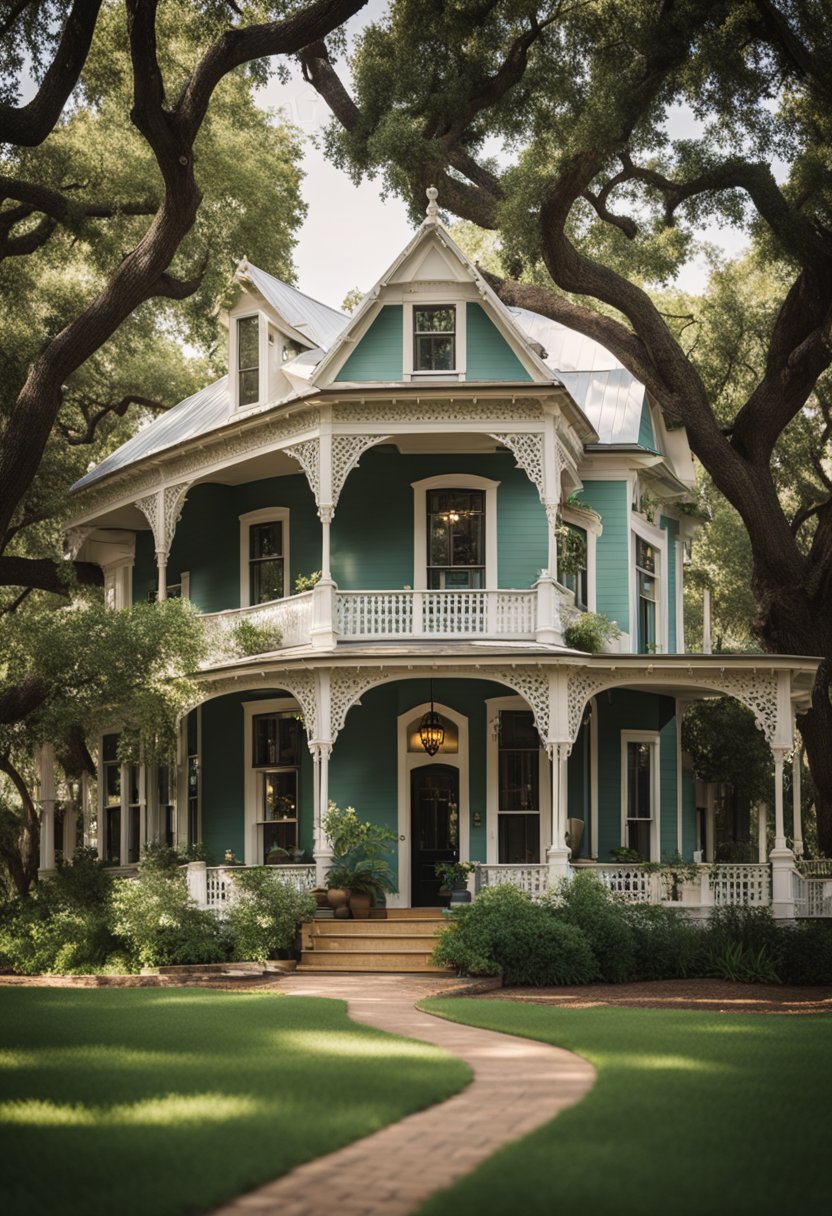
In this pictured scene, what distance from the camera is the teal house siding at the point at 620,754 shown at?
25594mm

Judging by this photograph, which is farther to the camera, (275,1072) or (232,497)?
(232,497)

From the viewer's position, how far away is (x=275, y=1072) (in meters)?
10.3

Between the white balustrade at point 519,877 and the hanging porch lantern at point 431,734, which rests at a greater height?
the hanging porch lantern at point 431,734

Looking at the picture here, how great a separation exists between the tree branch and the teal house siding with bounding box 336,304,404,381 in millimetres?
5767

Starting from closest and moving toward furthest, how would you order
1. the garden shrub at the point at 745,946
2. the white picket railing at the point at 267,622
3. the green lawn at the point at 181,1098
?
the green lawn at the point at 181,1098, the garden shrub at the point at 745,946, the white picket railing at the point at 267,622

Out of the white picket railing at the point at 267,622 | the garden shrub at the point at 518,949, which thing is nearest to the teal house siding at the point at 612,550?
the white picket railing at the point at 267,622

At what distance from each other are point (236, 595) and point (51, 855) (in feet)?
21.7

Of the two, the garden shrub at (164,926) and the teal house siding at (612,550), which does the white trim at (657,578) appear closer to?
the teal house siding at (612,550)

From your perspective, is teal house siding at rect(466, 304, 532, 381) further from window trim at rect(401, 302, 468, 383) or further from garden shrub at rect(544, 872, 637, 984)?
garden shrub at rect(544, 872, 637, 984)

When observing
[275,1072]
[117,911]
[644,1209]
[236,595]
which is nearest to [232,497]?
[236,595]

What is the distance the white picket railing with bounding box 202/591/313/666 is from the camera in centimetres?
2377

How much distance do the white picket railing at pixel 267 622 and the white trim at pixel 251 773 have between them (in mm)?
1289

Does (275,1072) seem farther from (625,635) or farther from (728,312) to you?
(728,312)

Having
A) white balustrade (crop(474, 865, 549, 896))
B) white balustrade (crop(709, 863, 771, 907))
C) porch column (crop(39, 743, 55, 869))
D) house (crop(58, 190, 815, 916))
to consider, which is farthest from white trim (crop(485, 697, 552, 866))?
porch column (crop(39, 743, 55, 869))
